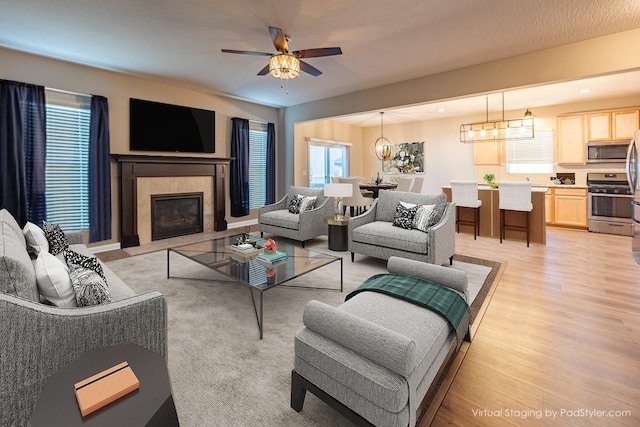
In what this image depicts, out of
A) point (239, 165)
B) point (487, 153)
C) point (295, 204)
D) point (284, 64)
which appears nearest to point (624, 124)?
point (487, 153)

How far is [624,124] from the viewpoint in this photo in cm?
602

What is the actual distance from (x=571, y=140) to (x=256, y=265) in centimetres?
723

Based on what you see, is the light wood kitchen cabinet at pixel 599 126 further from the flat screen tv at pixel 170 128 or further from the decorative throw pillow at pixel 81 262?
the decorative throw pillow at pixel 81 262

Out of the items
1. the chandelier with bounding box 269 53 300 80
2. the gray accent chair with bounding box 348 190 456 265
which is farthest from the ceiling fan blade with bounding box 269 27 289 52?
the gray accent chair with bounding box 348 190 456 265

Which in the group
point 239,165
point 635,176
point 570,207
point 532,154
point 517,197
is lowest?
point 570,207

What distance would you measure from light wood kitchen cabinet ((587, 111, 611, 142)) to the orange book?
8.38 meters

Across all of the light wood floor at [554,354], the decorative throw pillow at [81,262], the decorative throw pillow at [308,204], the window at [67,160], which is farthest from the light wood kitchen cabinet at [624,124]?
the window at [67,160]

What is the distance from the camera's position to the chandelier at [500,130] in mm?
6148

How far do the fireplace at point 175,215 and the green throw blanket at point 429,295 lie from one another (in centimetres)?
457

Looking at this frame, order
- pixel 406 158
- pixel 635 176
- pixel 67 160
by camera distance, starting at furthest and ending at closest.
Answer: pixel 406 158, pixel 67 160, pixel 635 176

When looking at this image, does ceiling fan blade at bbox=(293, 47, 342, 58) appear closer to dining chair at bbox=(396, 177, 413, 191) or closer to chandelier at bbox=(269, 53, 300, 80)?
chandelier at bbox=(269, 53, 300, 80)

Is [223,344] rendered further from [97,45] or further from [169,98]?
[169,98]

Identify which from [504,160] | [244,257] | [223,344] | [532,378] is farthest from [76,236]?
[504,160]

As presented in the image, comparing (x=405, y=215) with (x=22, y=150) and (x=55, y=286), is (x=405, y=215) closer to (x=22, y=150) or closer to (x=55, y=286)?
(x=55, y=286)
